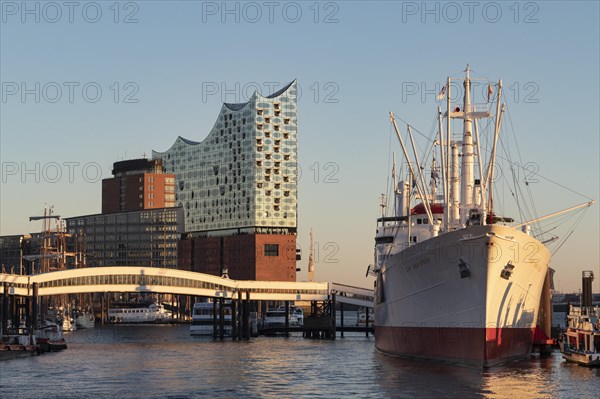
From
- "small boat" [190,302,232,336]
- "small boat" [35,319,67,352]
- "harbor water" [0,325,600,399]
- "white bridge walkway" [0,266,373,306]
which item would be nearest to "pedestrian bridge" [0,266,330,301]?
"white bridge walkway" [0,266,373,306]

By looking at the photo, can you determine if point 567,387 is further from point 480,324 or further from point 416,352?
point 416,352

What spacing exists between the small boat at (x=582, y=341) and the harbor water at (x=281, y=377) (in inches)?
59.8

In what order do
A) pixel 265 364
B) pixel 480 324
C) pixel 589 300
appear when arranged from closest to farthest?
pixel 480 324, pixel 265 364, pixel 589 300

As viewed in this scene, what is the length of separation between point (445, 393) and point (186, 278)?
99385 mm

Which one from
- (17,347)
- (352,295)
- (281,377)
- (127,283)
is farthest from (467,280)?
(352,295)

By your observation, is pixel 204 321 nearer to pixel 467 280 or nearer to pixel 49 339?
pixel 49 339

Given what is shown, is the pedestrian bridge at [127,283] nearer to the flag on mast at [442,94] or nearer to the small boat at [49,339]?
the small boat at [49,339]

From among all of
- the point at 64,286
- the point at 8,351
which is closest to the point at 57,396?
the point at 8,351

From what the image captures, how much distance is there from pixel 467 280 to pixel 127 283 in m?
83.3

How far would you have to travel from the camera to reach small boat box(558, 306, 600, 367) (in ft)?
289

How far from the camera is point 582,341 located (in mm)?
92188

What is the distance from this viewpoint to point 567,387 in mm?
70625

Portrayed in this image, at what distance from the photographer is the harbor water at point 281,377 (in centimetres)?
6675

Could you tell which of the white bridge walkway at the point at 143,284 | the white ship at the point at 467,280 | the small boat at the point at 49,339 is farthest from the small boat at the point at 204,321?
the white ship at the point at 467,280
